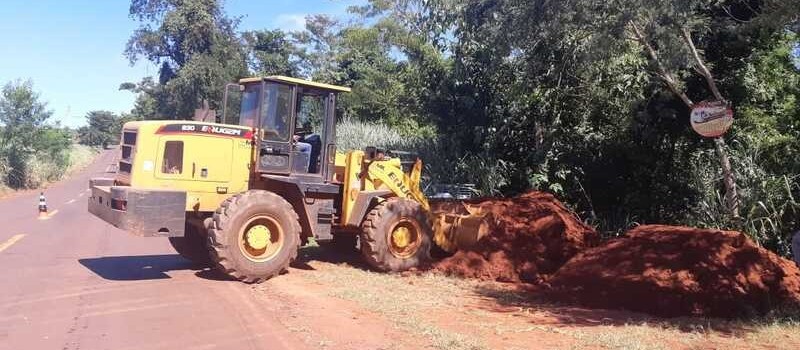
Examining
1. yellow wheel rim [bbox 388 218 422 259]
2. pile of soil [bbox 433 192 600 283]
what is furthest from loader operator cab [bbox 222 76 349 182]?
pile of soil [bbox 433 192 600 283]

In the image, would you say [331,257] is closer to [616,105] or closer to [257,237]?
[257,237]

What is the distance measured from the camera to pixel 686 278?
8320 mm

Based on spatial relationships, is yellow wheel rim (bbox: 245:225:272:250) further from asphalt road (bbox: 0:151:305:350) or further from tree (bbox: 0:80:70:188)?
tree (bbox: 0:80:70:188)

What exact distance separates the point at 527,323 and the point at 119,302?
453 cm

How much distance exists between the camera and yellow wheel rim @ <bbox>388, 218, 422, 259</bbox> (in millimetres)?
11188

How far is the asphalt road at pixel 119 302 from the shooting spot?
6.43 meters

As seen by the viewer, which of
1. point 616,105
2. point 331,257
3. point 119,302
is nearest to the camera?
point 119,302

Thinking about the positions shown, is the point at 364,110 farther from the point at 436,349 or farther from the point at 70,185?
the point at 436,349

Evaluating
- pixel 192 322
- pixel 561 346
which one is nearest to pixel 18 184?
pixel 192 322

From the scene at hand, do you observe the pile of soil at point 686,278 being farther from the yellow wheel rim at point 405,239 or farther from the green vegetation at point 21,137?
the green vegetation at point 21,137

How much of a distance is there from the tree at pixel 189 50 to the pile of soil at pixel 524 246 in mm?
28202

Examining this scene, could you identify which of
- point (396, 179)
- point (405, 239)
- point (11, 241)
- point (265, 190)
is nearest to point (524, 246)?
point (405, 239)

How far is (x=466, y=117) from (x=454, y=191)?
1.94m

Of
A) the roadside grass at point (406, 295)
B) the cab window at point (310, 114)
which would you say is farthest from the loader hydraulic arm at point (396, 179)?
the roadside grass at point (406, 295)
